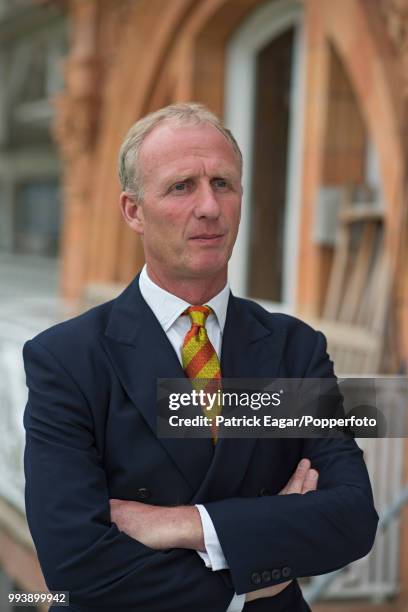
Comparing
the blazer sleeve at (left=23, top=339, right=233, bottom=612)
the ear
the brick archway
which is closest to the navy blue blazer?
the blazer sleeve at (left=23, top=339, right=233, bottom=612)

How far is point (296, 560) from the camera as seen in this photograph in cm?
164

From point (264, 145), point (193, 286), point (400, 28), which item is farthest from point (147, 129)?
point (264, 145)

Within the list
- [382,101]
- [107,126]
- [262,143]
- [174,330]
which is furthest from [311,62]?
[174,330]

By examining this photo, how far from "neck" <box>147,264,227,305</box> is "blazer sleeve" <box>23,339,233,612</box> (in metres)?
0.26

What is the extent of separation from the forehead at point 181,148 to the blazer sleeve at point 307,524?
47 centimetres

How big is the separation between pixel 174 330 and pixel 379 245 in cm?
478

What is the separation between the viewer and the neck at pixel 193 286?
1682 millimetres

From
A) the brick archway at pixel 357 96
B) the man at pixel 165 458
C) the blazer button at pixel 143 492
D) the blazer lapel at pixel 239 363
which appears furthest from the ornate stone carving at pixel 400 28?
the blazer button at pixel 143 492

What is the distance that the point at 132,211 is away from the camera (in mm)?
1713

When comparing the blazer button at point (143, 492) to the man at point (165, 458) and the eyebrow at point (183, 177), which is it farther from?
the eyebrow at point (183, 177)

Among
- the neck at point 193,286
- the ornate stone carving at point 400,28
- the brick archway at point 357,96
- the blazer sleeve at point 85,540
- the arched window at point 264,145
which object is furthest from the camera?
the arched window at point 264,145

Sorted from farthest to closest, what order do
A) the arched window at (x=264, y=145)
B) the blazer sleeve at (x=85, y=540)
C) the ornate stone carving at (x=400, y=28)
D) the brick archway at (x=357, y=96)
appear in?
the arched window at (x=264, y=145)
the brick archway at (x=357, y=96)
the ornate stone carving at (x=400, y=28)
the blazer sleeve at (x=85, y=540)

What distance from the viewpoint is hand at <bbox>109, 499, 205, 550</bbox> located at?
1.60 meters

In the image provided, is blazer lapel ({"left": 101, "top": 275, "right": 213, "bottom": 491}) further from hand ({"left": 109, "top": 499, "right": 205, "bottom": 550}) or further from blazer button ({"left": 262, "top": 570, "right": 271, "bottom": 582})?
blazer button ({"left": 262, "top": 570, "right": 271, "bottom": 582})
